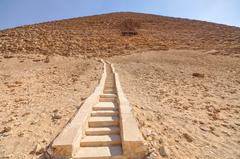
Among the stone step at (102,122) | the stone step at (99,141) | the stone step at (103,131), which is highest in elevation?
the stone step at (102,122)

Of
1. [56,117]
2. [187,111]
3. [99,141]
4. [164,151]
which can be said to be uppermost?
[56,117]

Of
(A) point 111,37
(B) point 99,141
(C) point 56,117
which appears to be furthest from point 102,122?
(A) point 111,37

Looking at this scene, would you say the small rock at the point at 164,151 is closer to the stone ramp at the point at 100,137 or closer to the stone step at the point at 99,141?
the stone ramp at the point at 100,137

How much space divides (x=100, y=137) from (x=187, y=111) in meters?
2.83

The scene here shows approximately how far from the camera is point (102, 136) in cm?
386

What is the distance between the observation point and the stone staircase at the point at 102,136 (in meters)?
3.31

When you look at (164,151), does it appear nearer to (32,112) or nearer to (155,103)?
(155,103)

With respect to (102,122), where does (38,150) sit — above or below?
below

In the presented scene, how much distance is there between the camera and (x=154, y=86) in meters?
8.79

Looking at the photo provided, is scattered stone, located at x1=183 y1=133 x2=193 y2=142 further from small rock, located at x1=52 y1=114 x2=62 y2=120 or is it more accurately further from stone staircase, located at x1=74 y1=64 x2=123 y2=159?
small rock, located at x1=52 y1=114 x2=62 y2=120

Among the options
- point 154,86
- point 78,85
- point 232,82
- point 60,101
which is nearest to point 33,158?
point 60,101

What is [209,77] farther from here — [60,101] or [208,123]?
[60,101]

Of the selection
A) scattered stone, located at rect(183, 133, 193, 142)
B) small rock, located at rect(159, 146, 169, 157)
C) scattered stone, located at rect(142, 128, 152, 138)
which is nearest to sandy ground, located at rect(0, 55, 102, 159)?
scattered stone, located at rect(142, 128, 152, 138)

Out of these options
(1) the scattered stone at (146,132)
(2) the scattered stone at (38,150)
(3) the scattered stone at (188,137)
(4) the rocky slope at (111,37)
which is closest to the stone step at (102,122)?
(1) the scattered stone at (146,132)
